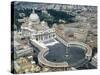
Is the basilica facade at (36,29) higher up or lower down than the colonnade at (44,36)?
higher up

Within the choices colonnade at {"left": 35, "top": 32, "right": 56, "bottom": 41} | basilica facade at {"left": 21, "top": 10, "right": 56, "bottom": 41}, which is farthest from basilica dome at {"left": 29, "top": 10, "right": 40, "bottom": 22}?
colonnade at {"left": 35, "top": 32, "right": 56, "bottom": 41}

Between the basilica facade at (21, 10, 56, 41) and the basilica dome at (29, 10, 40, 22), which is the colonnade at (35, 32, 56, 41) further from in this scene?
the basilica dome at (29, 10, 40, 22)

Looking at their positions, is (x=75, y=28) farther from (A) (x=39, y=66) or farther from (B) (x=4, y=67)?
(B) (x=4, y=67)

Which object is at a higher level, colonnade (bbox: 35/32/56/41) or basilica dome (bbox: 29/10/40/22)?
basilica dome (bbox: 29/10/40/22)

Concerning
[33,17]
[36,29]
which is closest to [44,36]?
[36,29]

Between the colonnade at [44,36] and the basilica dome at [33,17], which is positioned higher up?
the basilica dome at [33,17]

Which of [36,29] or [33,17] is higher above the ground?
[33,17]

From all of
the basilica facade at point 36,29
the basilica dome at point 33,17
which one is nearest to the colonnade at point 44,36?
the basilica facade at point 36,29

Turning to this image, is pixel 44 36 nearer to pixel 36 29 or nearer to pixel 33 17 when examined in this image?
pixel 36 29

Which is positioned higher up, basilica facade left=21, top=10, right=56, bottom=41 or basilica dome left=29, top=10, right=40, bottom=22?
basilica dome left=29, top=10, right=40, bottom=22

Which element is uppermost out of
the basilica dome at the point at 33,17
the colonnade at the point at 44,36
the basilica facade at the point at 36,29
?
the basilica dome at the point at 33,17

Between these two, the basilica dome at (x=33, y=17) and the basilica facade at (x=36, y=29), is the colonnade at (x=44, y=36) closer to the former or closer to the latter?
the basilica facade at (x=36, y=29)

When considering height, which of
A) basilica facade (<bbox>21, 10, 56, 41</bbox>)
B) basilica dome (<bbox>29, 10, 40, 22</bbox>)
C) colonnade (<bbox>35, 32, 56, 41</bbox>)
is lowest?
colonnade (<bbox>35, 32, 56, 41</bbox>)
